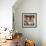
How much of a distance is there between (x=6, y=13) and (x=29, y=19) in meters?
1.73

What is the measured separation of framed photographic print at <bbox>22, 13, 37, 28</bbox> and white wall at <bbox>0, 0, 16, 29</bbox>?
4.84 ft

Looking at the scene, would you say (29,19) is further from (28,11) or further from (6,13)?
(6,13)

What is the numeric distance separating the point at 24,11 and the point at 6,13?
5.19 ft

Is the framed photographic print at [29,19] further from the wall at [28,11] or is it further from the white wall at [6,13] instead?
the white wall at [6,13]

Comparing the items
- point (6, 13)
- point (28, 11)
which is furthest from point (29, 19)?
point (6, 13)

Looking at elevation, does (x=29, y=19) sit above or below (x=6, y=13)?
below

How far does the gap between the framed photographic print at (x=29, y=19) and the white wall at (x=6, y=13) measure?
147cm

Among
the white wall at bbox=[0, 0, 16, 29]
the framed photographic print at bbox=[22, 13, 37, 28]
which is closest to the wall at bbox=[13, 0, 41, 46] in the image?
the framed photographic print at bbox=[22, 13, 37, 28]

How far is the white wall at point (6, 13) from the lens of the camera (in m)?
4.79

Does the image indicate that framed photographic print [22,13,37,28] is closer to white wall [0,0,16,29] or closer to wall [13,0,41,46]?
wall [13,0,41,46]

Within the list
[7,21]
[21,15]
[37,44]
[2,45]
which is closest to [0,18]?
[7,21]

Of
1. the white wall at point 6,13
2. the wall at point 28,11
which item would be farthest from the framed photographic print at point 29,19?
the white wall at point 6,13

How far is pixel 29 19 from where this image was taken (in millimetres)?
6234

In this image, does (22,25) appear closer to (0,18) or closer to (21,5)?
(21,5)
